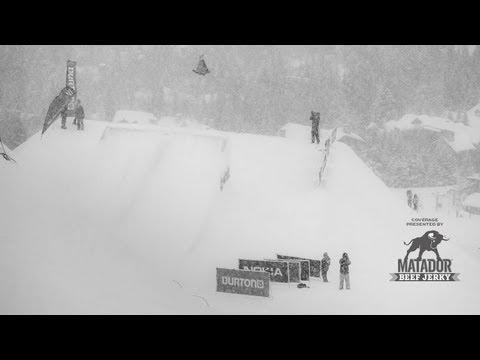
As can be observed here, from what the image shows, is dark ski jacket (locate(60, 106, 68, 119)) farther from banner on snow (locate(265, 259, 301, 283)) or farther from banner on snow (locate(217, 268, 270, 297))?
banner on snow (locate(265, 259, 301, 283))

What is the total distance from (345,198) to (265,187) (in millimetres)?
2383

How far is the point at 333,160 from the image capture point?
15398mm

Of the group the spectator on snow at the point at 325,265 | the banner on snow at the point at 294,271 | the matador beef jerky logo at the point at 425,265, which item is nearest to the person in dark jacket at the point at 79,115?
the banner on snow at the point at 294,271

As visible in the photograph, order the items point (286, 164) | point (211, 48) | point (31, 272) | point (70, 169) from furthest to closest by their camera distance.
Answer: point (211, 48)
point (286, 164)
point (70, 169)
point (31, 272)

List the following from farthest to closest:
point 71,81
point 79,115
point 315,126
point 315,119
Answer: point 315,126 → point 315,119 → point 71,81 → point 79,115

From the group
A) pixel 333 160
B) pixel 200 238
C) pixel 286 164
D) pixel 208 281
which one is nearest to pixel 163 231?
pixel 200 238

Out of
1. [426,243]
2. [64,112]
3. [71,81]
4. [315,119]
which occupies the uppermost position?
[71,81]

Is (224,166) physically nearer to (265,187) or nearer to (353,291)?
(265,187)

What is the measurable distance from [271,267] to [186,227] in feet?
8.43

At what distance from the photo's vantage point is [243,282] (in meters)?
10.6

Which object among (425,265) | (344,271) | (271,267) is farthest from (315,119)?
(271,267)

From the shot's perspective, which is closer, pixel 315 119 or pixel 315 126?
pixel 315 119

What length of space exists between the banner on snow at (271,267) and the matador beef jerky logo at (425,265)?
2819 millimetres

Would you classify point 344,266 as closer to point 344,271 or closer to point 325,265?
point 344,271
